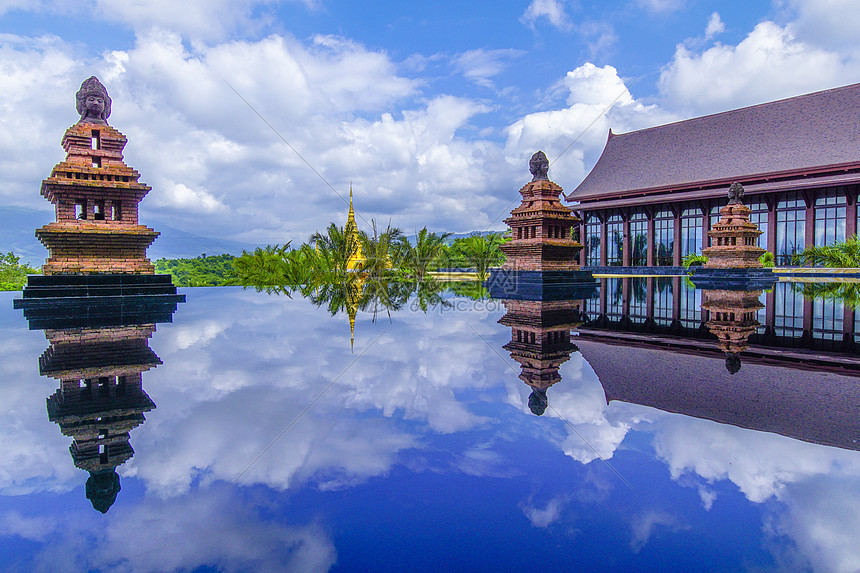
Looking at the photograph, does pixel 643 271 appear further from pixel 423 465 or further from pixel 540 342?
pixel 423 465

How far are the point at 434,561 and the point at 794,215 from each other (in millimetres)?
24714

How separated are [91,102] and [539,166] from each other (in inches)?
412

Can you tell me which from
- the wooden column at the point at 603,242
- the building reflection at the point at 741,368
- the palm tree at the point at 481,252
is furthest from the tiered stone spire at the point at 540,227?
the wooden column at the point at 603,242

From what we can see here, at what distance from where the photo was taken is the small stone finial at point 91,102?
962 cm

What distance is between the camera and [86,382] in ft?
9.37

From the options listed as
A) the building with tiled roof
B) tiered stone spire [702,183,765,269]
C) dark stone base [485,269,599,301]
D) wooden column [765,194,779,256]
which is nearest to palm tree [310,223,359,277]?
dark stone base [485,269,599,301]

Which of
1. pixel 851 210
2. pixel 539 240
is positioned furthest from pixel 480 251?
pixel 851 210

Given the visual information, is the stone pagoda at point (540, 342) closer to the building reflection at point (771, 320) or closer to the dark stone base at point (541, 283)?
the building reflection at point (771, 320)

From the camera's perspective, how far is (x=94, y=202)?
943 cm

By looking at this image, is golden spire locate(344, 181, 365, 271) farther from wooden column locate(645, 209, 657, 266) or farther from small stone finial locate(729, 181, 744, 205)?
wooden column locate(645, 209, 657, 266)

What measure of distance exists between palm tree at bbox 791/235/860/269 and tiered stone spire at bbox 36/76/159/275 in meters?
21.5

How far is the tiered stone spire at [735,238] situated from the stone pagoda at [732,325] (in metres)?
6.99

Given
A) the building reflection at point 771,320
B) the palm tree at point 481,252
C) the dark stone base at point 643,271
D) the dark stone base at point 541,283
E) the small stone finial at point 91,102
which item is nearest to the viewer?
the building reflection at point 771,320

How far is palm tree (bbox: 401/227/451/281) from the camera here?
14820mm
